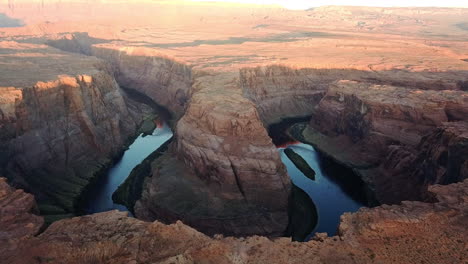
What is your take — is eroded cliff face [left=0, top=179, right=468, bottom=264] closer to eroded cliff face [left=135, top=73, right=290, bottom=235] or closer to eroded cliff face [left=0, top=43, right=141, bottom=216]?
eroded cliff face [left=135, top=73, right=290, bottom=235]

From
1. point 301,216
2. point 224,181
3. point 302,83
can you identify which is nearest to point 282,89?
point 302,83

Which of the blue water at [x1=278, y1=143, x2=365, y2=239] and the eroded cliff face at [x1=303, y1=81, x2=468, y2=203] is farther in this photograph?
the eroded cliff face at [x1=303, y1=81, x2=468, y2=203]

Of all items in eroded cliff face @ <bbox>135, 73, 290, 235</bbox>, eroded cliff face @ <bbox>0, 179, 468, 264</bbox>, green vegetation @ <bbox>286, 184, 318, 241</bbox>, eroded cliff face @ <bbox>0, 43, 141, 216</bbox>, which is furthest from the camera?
eroded cliff face @ <bbox>0, 43, 141, 216</bbox>

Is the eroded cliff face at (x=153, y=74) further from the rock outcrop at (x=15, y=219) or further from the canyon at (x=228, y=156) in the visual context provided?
the rock outcrop at (x=15, y=219)

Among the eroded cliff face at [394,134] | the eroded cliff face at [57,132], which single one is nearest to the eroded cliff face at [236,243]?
the eroded cliff face at [394,134]

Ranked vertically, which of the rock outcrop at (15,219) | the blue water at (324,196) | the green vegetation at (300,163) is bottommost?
the blue water at (324,196)

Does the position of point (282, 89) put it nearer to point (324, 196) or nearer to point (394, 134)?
point (394, 134)

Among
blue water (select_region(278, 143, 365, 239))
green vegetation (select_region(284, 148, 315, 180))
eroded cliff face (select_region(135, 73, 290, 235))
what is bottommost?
blue water (select_region(278, 143, 365, 239))

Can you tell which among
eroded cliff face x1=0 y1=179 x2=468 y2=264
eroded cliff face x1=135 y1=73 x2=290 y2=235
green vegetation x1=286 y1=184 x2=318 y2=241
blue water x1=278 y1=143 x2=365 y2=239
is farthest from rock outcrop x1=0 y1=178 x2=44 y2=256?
blue water x1=278 y1=143 x2=365 y2=239
